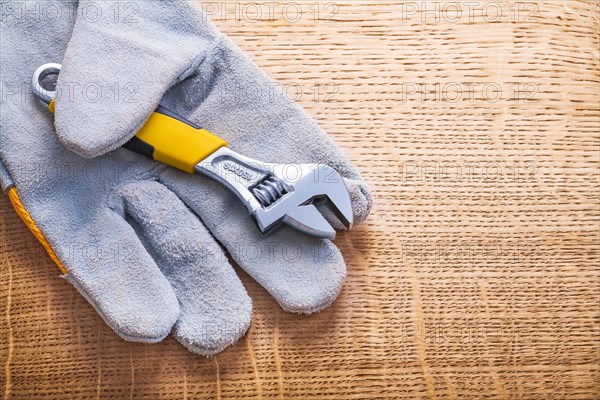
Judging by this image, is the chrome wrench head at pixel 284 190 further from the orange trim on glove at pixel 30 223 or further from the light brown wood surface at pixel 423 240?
the orange trim on glove at pixel 30 223

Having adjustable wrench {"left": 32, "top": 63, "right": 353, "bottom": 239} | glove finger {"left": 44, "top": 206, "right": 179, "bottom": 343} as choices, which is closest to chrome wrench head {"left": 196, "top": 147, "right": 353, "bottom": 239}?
adjustable wrench {"left": 32, "top": 63, "right": 353, "bottom": 239}

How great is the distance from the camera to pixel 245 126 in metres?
0.71

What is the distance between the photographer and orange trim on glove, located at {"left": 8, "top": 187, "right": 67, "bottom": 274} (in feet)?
2.19

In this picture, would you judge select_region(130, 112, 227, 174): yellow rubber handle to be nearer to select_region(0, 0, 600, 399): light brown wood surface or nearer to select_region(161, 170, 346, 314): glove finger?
select_region(161, 170, 346, 314): glove finger

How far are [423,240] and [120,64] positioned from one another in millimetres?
375

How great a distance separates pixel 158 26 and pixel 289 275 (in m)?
0.31

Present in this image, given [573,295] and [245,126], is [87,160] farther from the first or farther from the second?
[573,295]

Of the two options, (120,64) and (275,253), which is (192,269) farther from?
(120,64)

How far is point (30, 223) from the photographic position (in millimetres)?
672

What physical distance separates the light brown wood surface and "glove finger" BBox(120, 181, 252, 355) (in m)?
0.03

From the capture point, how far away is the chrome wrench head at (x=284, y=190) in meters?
0.65

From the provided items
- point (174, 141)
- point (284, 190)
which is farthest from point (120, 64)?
point (284, 190)

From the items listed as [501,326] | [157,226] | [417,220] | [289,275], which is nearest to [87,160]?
[157,226]

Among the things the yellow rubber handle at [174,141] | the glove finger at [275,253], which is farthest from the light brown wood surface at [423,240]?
the yellow rubber handle at [174,141]
